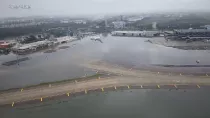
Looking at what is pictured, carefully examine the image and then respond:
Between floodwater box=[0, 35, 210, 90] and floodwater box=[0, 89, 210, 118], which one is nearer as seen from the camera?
floodwater box=[0, 89, 210, 118]

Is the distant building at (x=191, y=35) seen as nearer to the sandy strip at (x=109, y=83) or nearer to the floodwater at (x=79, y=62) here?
the floodwater at (x=79, y=62)

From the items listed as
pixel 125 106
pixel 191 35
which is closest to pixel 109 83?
pixel 125 106

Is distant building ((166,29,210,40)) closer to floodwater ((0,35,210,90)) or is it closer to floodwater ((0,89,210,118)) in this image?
floodwater ((0,35,210,90))

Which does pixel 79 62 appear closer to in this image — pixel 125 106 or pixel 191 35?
pixel 125 106

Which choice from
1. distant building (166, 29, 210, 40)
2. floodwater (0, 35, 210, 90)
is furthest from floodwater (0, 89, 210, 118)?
distant building (166, 29, 210, 40)

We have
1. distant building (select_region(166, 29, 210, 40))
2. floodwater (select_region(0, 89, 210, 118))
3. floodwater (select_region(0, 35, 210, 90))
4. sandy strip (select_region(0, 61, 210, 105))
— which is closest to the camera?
floodwater (select_region(0, 89, 210, 118))

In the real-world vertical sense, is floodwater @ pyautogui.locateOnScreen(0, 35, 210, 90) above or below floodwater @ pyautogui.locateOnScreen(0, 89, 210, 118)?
above
